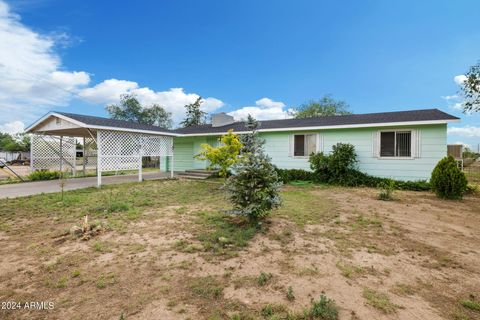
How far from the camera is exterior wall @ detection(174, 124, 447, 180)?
893 cm

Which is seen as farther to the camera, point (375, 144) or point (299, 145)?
point (299, 145)

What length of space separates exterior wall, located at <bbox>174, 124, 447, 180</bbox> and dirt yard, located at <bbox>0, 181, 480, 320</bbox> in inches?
169

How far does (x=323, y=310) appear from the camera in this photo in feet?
6.66

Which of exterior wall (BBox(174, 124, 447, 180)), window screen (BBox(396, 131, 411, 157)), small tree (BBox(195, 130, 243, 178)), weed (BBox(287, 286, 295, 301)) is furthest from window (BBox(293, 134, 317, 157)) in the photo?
weed (BBox(287, 286, 295, 301))

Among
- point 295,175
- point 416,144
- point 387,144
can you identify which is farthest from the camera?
point 295,175

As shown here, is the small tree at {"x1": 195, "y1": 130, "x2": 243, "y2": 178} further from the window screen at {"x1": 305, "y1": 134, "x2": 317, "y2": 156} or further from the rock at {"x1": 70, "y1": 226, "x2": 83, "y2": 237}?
the rock at {"x1": 70, "y1": 226, "x2": 83, "y2": 237}

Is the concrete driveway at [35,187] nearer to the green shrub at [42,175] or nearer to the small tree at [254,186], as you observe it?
the green shrub at [42,175]

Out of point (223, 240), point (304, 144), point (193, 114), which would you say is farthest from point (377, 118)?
point (193, 114)

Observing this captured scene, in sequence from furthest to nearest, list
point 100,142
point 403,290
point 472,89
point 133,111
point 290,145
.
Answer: point 133,111, point 472,89, point 290,145, point 100,142, point 403,290

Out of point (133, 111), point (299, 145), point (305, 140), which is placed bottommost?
point (299, 145)

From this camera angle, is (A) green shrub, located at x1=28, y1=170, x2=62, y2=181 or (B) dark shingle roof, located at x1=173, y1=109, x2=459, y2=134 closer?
(B) dark shingle roof, located at x1=173, y1=109, x2=459, y2=134

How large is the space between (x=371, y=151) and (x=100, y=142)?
11584mm

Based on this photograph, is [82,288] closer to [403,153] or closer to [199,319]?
[199,319]

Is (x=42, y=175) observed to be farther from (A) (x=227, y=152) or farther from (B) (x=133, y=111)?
(B) (x=133, y=111)
